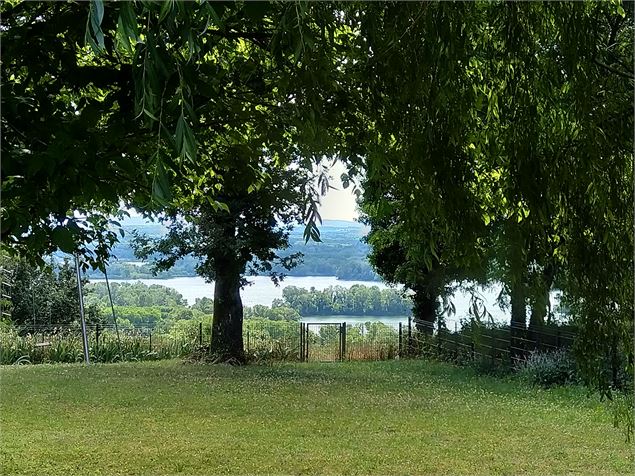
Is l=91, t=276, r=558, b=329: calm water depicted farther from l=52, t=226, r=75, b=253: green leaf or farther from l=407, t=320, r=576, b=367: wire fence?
l=52, t=226, r=75, b=253: green leaf

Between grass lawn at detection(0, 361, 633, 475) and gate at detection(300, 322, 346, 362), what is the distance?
6.70 ft

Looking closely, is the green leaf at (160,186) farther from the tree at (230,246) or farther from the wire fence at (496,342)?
the tree at (230,246)

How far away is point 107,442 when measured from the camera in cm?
414

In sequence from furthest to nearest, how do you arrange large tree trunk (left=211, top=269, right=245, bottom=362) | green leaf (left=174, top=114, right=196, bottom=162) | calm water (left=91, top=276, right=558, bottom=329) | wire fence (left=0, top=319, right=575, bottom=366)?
wire fence (left=0, top=319, right=575, bottom=366) < large tree trunk (left=211, top=269, right=245, bottom=362) < calm water (left=91, top=276, right=558, bottom=329) < green leaf (left=174, top=114, right=196, bottom=162)

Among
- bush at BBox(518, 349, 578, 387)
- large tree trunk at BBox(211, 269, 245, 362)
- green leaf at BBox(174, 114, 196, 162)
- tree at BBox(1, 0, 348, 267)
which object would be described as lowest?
bush at BBox(518, 349, 578, 387)

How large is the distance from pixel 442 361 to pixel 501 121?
749 cm

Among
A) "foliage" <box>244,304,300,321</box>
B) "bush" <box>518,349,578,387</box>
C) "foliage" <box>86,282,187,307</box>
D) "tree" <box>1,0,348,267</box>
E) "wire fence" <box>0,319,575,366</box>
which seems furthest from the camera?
"foliage" <box>244,304,300,321</box>

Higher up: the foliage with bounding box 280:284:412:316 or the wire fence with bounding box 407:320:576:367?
the foliage with bounding box 280:284:412:316

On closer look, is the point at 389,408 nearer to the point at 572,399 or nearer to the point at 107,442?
the point at 572,399

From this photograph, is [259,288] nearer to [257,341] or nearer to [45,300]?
[257,341]

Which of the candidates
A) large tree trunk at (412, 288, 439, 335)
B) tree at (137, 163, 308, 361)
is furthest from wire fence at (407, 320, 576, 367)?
tree at (137, 163, 308, 361)

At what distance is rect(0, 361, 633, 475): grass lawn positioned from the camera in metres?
3.65

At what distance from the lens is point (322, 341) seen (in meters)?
9.43

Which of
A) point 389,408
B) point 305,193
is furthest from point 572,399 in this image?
point 305,193
